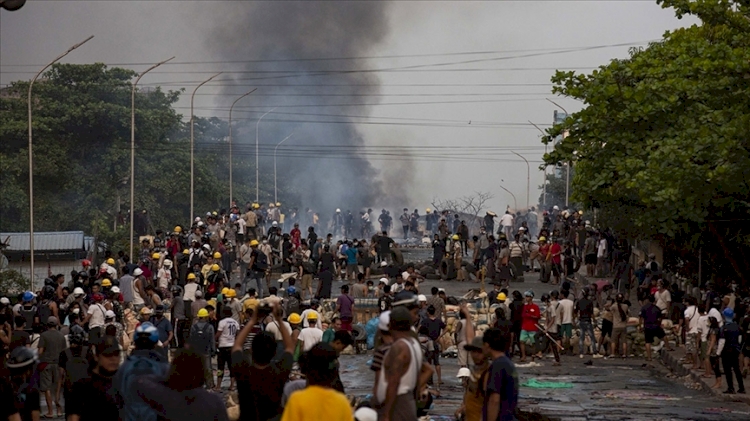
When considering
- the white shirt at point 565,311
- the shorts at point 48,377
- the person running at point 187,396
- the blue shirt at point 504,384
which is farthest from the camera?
the white shirt at point 565,311

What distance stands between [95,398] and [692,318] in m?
15.3

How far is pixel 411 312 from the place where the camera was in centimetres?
941

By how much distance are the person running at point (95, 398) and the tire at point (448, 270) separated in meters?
30.3

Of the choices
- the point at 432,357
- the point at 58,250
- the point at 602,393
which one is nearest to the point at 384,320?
the point at 432,357

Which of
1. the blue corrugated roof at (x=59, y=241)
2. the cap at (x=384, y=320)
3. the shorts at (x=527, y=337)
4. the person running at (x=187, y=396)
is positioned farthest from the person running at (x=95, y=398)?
the blue corrugated roof at (x=59, y=241)

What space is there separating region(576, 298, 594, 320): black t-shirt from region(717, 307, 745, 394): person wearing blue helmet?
5.66 m

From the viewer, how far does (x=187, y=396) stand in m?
7.71

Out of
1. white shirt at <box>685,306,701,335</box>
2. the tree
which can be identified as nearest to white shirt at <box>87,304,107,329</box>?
white shirt at <box>685,306,701,335</box>

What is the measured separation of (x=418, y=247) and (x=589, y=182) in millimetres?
24376

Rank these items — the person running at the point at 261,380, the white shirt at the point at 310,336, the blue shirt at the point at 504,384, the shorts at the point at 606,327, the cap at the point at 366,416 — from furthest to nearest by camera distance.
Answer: the shorts at the point at 606,327
the white shirt at the point at 310,336
the blue shirt at the point at 504,384
the person running at the point at 261,380
the cap at the point at 366,416

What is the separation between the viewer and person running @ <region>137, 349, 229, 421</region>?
7.60 m

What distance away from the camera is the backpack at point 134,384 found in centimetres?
861

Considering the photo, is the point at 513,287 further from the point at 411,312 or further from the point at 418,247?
the point at 411,312

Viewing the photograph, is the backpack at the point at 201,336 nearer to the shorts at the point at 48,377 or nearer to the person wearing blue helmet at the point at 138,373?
the shorts at the point at 48,377
